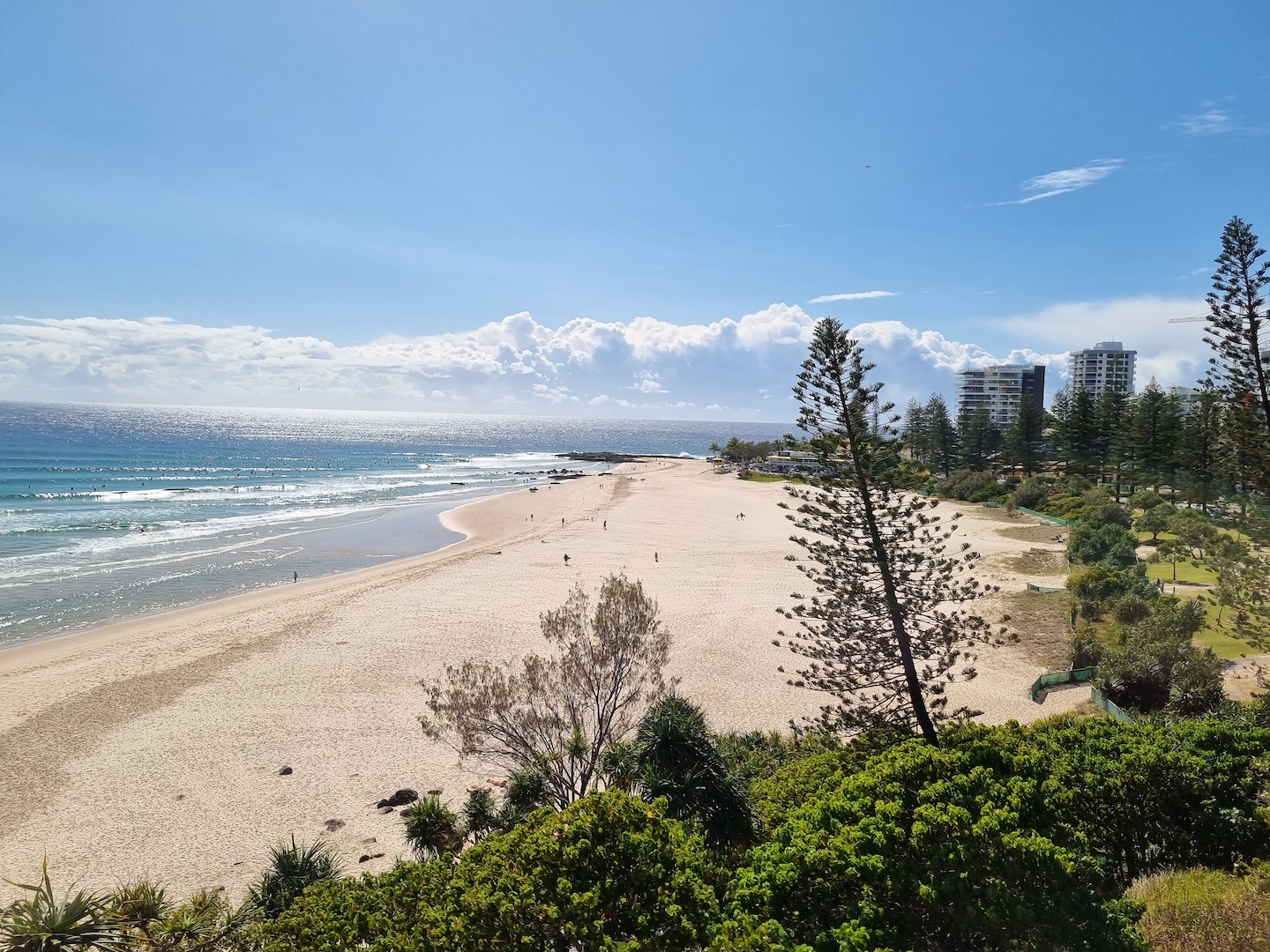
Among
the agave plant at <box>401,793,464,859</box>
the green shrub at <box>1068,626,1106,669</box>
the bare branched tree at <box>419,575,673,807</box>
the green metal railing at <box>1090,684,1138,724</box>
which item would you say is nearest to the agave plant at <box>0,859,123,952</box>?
the agave plant at <box>401,793,464,859</box>

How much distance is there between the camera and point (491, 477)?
255 ft

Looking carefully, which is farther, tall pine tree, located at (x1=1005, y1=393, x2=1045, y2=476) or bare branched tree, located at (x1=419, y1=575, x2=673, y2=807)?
tall pine tree, located at (x1=1005, y1=393, x2=1045, y2=476)

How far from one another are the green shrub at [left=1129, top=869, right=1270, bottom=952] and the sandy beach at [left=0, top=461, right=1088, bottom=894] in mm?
7842

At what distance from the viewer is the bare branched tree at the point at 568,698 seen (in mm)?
10250

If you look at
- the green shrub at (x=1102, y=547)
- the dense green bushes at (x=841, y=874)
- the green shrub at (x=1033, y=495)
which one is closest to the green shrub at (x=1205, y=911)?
the dense green bushes at (x=841, y=874)

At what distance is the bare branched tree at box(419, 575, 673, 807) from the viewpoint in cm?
1025

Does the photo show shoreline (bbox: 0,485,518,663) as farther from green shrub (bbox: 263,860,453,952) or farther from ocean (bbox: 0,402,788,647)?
green shrub (bbox: 263,860,453,952)

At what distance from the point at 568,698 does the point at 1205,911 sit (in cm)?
797

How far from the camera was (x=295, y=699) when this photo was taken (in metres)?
16.0

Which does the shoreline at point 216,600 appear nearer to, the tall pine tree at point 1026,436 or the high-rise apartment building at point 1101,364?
the tall pine tree at point 1026,436

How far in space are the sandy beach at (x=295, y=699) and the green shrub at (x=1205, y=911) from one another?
25.7 feet

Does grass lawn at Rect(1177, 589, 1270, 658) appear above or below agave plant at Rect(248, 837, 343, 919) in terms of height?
above

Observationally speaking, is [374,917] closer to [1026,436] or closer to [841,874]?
[841,874]

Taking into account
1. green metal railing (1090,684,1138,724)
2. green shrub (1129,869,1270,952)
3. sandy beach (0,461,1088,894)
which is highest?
green shrub (1129,869,1270,952)
